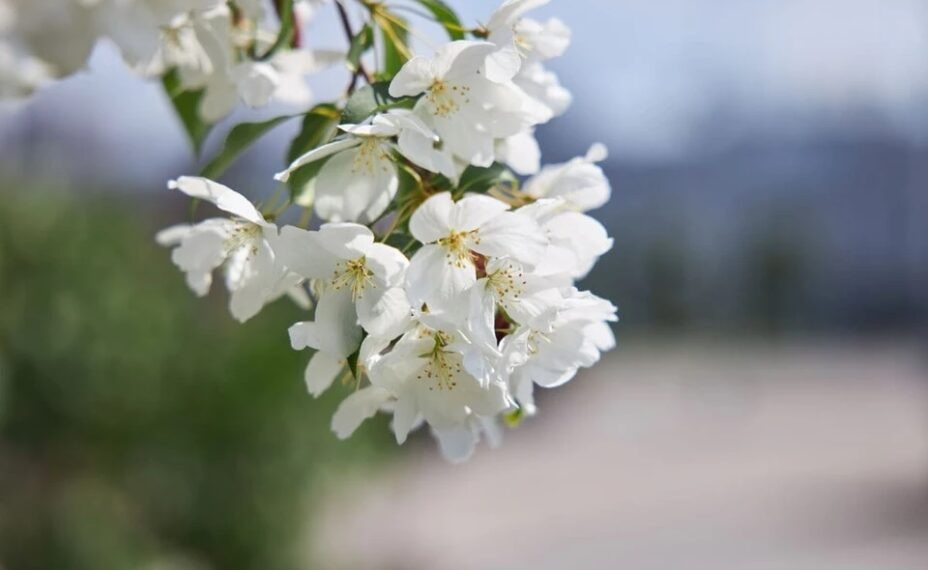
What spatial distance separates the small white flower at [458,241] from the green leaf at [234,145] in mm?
172

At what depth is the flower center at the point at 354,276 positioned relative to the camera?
478 millimetres

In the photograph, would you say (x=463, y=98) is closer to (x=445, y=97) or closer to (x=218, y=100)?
(x=445, y=97)

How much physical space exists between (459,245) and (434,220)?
0.06ft

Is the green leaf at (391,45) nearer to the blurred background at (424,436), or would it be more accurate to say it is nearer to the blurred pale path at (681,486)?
the blurred background at (424,436)

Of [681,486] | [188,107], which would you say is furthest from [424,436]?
[188,107]

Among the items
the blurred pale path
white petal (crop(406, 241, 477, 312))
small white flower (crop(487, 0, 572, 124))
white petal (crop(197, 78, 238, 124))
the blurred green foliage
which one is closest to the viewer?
white petal (crop(406, 241, 477, 312))

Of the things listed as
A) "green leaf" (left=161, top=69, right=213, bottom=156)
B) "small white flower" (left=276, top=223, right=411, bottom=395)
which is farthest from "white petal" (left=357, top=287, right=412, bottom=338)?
"green leaf" (left=161, top=69, right=213, bottom=156)

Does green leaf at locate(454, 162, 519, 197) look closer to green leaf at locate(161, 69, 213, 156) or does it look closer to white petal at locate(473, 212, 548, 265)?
white petal at locate(473, 212, 548, 265)

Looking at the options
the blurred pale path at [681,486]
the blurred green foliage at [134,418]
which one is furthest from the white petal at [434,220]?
the blurred pale path at [681,486]

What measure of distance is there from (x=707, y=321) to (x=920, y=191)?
3.22m

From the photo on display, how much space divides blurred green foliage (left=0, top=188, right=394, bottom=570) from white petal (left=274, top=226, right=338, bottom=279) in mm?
3368

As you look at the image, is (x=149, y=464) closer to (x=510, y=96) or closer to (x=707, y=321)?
(x=510, y=96)

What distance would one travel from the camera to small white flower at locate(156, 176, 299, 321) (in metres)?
0.51

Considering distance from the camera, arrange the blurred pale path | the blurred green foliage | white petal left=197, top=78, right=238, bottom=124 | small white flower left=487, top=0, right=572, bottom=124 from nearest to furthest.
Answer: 1. small white flower left=487, top=0, right=572, bottom=124
2. white petal left=197, top=78, right=238, bottom=124
3. the blurred green foliage
4. the blurred pale path
